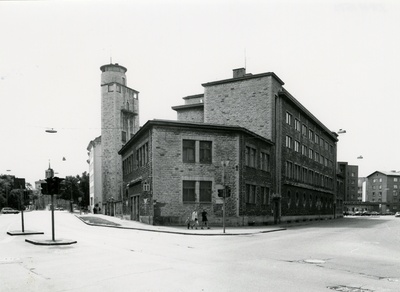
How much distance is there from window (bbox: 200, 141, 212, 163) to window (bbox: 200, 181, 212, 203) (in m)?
1.83

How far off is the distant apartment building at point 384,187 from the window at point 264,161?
106 meters

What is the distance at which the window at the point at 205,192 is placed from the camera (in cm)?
3244

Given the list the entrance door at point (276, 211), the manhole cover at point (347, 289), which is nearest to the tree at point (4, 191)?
the entrance door at point (276, 211)

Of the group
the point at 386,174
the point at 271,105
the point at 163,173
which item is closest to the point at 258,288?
the point at 163,173

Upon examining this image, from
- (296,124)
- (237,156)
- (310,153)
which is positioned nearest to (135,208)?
(237,156)

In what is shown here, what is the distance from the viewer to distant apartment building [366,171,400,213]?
132 metres

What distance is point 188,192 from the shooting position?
32.1m

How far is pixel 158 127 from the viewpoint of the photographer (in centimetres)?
3192

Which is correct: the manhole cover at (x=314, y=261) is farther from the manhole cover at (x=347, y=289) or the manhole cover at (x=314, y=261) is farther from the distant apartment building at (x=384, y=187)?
the distant apartment building at (x=384, y=187)

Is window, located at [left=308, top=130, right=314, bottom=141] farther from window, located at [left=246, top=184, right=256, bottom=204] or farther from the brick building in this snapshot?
window, located at [left=246, top=184, right=256, bottom=204]

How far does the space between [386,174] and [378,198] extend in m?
8.48

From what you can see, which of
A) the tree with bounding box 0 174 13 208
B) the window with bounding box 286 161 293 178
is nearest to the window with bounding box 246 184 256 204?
the window with bounding box 286 161 293 178

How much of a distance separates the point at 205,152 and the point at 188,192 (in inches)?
140

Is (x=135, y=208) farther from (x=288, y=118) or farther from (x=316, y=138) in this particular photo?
(x=316, y=138)
